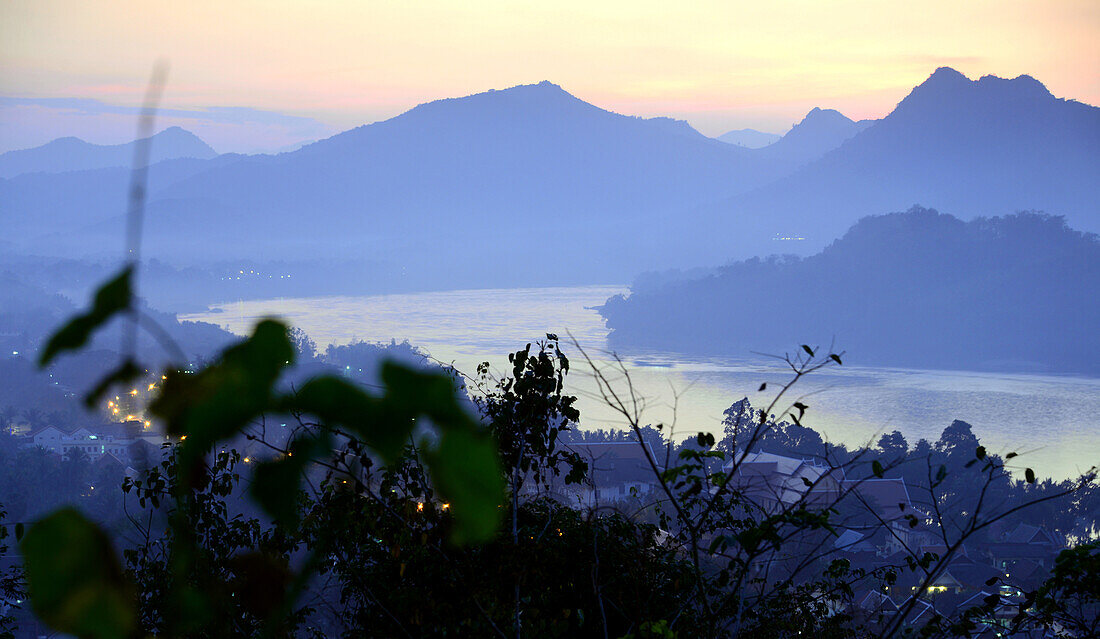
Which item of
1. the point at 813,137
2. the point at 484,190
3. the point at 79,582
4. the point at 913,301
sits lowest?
the point at 79,582

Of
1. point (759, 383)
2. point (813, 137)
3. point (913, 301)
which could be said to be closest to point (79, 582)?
point (759, 383)

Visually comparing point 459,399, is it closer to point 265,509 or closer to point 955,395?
point 265,509

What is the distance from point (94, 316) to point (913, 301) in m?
46.6

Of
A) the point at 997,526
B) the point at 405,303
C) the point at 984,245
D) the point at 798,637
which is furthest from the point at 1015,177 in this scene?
the point at 798,637

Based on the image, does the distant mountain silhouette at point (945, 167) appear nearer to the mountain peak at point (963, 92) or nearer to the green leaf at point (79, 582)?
the mountain peak at point (963, 92)

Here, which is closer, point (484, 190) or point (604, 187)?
point (484, 190)

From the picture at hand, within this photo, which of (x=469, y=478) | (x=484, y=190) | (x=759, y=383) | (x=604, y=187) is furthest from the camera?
(x=604, y=187)

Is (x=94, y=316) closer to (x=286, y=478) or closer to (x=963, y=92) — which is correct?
(x=286, y=478)

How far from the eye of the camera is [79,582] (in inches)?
11.6

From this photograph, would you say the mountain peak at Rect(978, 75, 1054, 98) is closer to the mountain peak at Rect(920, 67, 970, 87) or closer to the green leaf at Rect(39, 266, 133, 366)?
the mountain peak at Rect(920, 67, 970, 87)

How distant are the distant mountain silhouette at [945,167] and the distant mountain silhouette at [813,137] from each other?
13.6 m

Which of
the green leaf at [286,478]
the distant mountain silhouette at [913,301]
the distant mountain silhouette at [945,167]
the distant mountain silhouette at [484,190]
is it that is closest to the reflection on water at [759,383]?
the distant mountain silhouette at [913,301]

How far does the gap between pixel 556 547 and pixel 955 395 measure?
2961 cm

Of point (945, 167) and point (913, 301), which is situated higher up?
point (945, 167)
